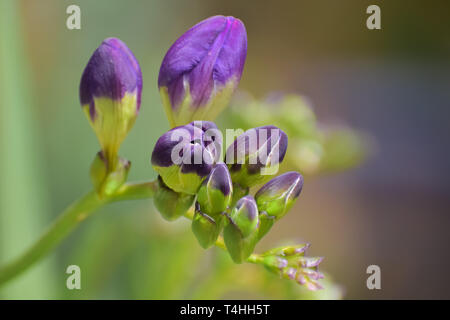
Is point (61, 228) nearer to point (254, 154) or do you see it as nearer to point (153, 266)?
point (254, 154)

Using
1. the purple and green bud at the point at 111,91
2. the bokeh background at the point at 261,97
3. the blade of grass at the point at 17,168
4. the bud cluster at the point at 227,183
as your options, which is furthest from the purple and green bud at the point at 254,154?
the blade of grass at the point at 17,168

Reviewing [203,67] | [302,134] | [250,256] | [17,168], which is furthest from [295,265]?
[17,168]

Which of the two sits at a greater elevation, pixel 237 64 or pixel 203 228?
pixel 237 64

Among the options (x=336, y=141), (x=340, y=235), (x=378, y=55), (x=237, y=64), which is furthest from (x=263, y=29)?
(x=237, y=64)

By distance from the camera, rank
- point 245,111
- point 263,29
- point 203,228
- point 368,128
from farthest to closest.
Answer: point 263,29, point 368,128, point 245,111, point 203,228
